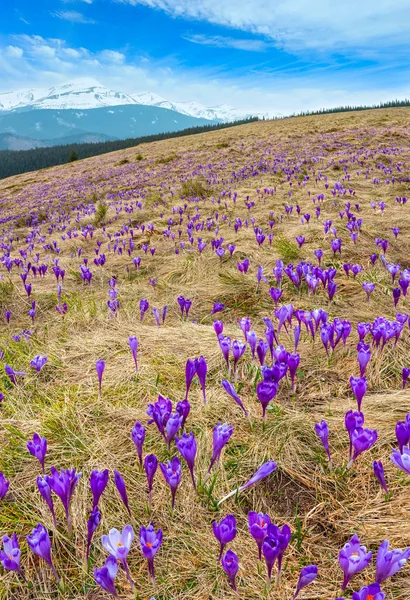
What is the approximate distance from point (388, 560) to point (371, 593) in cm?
16

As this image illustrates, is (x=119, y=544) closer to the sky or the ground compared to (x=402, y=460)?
closer to the ground

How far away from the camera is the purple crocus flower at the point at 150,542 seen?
49.9 inches

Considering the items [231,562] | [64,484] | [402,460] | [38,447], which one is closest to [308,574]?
[231,562]

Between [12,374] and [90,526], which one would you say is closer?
[90,526]

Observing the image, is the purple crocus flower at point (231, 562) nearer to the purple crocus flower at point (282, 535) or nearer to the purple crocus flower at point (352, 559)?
the purple crocus flower at point (282, 535)

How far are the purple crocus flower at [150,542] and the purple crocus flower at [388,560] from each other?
0.72 meters

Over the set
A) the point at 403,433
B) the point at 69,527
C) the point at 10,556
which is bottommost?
the point at 69,527

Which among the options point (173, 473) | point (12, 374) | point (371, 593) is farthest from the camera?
point (12, 374)

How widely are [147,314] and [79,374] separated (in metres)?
1.37

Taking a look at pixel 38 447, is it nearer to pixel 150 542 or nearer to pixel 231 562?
pixel 150 542

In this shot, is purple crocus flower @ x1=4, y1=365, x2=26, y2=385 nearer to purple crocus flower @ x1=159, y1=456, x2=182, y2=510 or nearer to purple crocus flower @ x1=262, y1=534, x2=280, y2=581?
purple crocus flower @ x1=159, y1=456, x2=182, y2=510

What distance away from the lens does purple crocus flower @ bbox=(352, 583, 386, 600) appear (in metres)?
1.03

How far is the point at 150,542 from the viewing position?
132 centimetres

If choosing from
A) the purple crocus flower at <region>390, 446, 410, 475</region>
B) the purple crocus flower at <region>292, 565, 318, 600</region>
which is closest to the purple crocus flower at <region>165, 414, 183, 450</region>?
the purple crocus flower at <region>292, 565, 318, 600</region>
